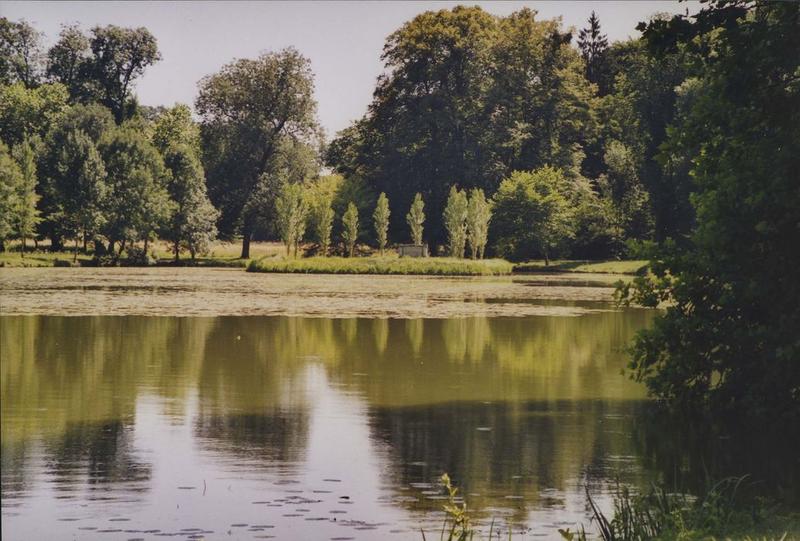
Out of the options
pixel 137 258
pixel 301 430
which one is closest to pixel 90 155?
pixel 137 258

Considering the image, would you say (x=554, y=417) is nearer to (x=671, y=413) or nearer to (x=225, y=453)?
(x=671, y=413)

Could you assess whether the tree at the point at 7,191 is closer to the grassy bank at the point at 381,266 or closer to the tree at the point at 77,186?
the tree at the point at 77,186

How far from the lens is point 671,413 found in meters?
13.7

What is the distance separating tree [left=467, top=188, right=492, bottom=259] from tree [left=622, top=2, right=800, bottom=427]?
48.1 metres

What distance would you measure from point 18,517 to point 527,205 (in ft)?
183

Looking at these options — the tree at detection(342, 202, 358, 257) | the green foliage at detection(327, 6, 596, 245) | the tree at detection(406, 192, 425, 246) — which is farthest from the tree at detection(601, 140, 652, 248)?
the tree at detection(342, 202, 358, 257)

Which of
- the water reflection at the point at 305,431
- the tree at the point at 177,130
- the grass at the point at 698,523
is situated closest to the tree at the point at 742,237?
the water reflection at the point at 305,431

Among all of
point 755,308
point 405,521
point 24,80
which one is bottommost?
point 405,521

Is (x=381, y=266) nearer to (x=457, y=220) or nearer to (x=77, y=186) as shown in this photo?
(x=457, y=220)

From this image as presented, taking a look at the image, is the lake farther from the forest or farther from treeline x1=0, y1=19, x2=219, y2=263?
treeline x1=0, y1=19, x2=219, y2=263

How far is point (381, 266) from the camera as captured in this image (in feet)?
181

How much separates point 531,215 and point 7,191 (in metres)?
27.2

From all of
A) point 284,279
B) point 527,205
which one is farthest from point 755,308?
point 527,205

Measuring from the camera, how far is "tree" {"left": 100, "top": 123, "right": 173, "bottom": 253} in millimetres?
61938
